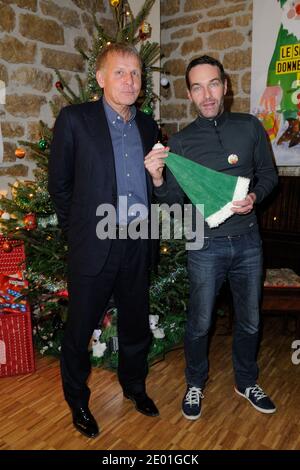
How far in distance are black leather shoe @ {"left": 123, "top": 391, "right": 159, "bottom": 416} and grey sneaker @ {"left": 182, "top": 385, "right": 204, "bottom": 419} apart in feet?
0.55

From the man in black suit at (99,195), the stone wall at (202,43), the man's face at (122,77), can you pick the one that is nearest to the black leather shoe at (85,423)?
the man in black suit at (99,195)

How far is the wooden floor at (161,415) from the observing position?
80.6 inches

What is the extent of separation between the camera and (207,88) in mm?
1991

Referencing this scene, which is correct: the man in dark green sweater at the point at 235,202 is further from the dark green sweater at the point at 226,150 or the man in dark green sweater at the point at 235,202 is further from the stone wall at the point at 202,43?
the stone wall at the point at 202,43

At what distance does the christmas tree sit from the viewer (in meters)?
2.65

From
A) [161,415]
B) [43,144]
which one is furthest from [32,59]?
[161,415]

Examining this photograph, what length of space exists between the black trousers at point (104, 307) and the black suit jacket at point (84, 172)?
0.29 ft

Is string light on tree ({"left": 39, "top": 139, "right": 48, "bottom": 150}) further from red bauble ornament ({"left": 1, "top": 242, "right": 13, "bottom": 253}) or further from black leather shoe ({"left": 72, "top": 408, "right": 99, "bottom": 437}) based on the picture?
black leather shoe ({"left": 72, "top": 408, "right": 99, "bottom": 437})

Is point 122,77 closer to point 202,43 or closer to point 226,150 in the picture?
point 226,150

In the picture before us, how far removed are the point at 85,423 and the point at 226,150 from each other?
162 centimetres

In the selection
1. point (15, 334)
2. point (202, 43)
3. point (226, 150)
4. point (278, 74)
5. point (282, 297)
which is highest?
point (202, 43)

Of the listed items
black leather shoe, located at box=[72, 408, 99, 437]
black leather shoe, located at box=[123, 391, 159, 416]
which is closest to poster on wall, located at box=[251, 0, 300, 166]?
black leather shoe, located at box=[123, 391, 159, 416]
